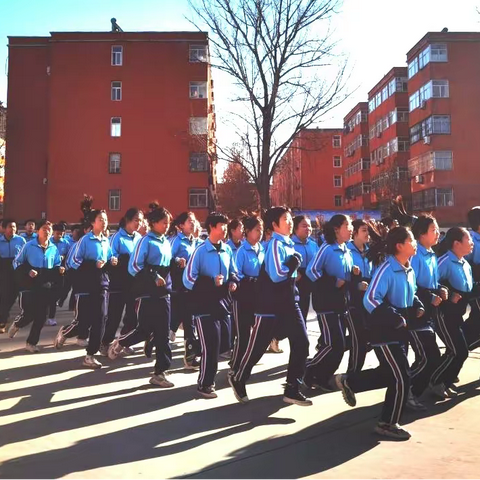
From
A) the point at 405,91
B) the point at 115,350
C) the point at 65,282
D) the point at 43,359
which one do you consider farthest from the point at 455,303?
the point at 405,91

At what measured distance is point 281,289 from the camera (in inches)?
209

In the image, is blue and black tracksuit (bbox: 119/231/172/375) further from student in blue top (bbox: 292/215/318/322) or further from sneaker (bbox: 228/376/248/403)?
student in blue top (bbox: 292/215/318/322)

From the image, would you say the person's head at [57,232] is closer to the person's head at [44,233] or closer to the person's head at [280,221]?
the person's head at [44,233]

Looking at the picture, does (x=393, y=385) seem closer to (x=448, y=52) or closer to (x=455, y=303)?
(x=455, y=303)

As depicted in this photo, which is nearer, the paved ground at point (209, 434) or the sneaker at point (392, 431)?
the paved ground at point (209, 434)

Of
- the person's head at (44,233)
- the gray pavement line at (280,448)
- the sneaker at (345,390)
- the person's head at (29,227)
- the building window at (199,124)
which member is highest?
the building window at (199,124)

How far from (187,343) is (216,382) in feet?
2.98

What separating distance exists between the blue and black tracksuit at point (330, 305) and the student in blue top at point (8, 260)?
7.08 meters

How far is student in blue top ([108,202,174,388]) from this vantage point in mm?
6082

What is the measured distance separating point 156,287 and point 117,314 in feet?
6.69

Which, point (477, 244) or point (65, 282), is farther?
point (65, 282)

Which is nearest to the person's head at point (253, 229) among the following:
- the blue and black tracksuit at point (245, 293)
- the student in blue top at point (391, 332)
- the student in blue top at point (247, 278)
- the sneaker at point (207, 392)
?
the student in blue top at point (247, 278)

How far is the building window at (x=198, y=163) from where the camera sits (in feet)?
121

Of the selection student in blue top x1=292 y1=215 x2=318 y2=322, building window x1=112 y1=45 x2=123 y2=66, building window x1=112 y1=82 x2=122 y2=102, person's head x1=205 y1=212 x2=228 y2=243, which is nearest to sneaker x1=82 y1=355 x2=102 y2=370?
person's head x1=205 y1=212 x2=228 y2=243
